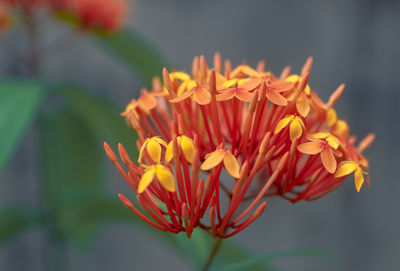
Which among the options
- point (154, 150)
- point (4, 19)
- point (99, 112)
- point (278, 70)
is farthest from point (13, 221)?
point (278, 70)

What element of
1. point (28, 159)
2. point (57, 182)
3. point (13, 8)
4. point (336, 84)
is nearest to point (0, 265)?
point (28, 159)

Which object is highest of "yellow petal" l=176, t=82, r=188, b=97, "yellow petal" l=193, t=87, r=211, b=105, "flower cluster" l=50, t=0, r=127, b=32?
"flower cluster" l=50, t=0, r=127, b=32

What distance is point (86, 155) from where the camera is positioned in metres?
1.06

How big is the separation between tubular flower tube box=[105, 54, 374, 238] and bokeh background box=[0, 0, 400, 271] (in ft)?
2.75

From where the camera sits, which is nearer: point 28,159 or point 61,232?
point 61,232

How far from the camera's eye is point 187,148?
38 centimetres

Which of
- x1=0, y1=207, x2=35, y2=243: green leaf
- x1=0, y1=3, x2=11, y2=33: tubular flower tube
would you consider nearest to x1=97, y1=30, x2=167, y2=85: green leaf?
x1=0, y1=3, x2=11, y2=33: tubular flower tube

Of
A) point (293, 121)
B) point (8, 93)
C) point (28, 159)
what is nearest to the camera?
point (293, 121)

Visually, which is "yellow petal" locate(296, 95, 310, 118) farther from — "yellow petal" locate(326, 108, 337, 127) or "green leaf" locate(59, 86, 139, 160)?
"green leaf" locate(59, 86, 139, 160)

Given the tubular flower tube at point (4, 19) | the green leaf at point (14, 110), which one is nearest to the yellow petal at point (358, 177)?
the green leaf at point (14, 110)

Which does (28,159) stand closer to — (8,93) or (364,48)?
(8,93)

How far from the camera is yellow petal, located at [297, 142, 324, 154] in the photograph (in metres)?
0.39

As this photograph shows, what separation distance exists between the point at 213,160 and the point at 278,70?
96 cm

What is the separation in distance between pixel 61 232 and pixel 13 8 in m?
0.46
